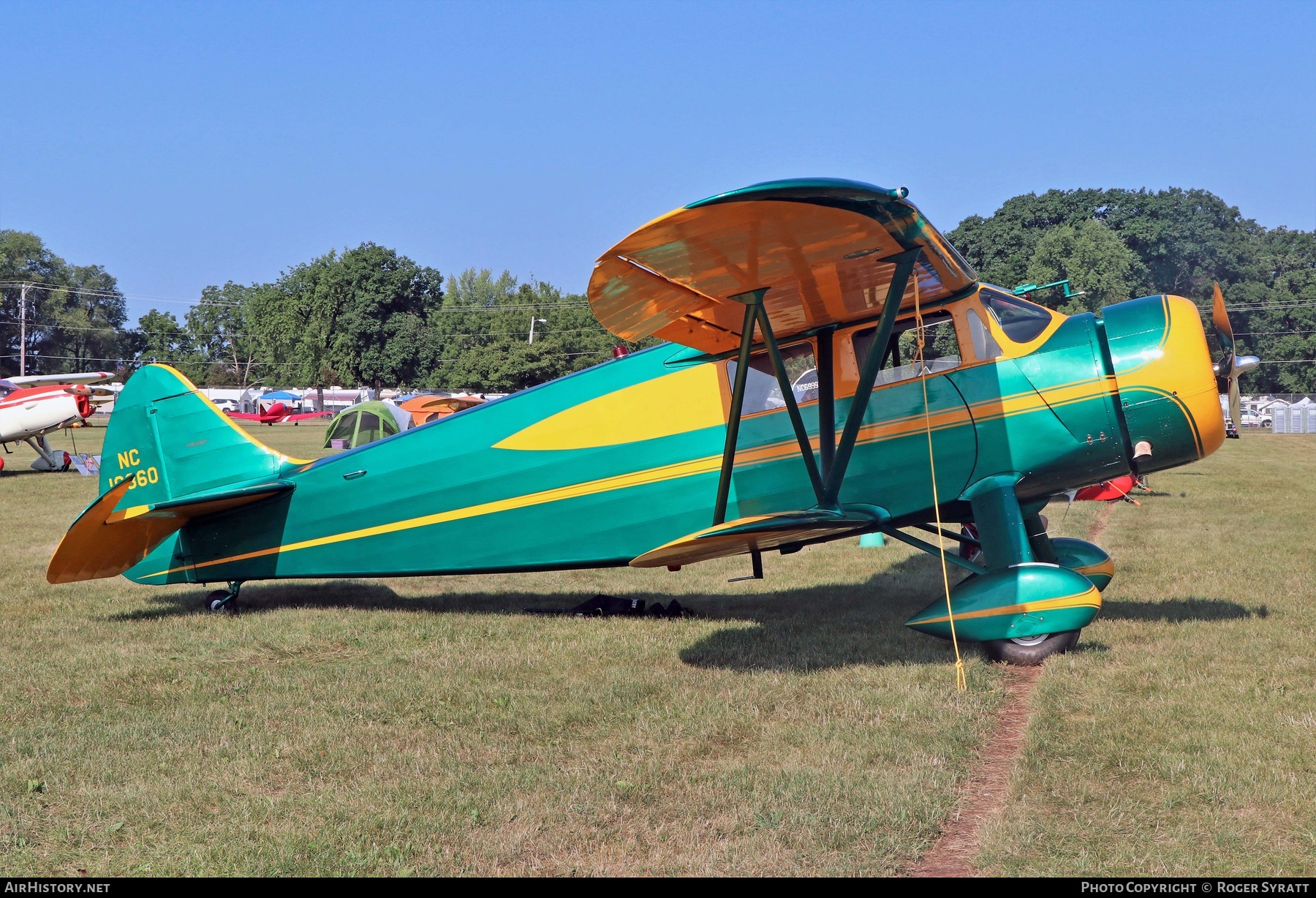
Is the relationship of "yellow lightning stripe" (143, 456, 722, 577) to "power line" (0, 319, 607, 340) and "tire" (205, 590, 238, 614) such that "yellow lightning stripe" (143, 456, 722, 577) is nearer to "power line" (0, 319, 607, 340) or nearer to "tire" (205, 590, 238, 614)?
"tire" (205, 590, 238, 614)

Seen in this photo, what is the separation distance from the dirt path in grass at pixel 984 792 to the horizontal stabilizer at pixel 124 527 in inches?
236

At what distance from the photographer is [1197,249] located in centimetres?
8125

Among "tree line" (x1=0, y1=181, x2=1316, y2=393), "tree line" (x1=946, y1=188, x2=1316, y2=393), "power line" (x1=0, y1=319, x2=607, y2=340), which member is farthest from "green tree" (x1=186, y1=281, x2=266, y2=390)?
"tree line" (x1=946, y1=188, x2=1316, y2=393)

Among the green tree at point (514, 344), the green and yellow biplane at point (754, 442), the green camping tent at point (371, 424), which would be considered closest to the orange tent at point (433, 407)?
the green camping tent at point (371, 424)

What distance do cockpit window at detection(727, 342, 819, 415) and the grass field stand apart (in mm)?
1791

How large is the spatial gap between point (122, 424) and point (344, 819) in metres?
5.75

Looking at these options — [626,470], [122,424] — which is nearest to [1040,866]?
[626,470]

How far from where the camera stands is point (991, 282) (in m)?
77.4

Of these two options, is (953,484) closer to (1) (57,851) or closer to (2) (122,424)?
(1) (57,851)

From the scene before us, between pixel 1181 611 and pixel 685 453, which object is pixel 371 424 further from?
pixel 1181 611

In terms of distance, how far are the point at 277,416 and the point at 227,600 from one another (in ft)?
189

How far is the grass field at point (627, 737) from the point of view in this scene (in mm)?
3961

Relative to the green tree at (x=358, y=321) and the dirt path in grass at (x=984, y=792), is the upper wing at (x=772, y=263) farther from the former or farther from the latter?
the green tree at (x=358, y=321)

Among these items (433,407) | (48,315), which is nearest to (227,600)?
(433,407)
